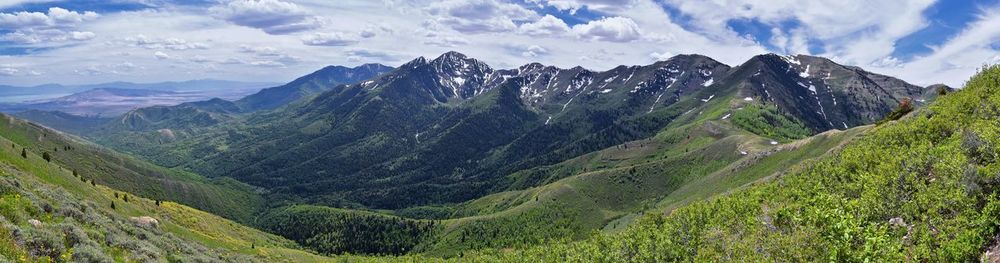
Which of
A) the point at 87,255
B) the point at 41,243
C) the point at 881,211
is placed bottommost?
the point at 87,255

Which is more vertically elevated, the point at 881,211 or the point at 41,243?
the point at 881,211

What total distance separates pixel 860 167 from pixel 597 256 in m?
42.3

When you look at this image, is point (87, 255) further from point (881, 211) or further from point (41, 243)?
point (881, 211)

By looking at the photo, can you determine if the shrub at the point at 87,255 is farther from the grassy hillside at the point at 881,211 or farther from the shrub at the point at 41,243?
the grassy hillside at the point at 881,211

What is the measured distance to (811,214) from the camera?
5616 centimetres

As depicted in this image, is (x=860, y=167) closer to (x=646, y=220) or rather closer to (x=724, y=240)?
(x=724, y=240)

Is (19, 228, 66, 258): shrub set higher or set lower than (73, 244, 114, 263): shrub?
higher

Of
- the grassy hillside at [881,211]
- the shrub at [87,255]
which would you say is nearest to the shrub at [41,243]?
the shrub at [87,255]

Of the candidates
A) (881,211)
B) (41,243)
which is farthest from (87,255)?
(881,211)

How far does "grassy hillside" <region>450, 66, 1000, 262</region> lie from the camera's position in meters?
41.0

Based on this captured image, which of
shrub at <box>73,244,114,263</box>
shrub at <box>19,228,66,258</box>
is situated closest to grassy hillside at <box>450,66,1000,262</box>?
shrub at <box>73,244,114,263</box>

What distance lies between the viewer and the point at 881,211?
176ft

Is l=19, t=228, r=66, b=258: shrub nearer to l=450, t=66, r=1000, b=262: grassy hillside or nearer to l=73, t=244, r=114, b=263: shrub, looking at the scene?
l=73, t=244, r=114, b=263: shrub

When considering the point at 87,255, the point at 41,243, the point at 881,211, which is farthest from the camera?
the point at 881,211
